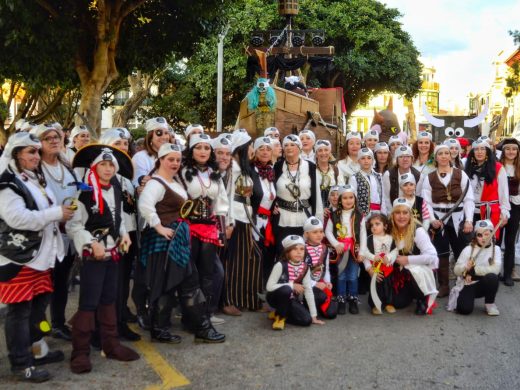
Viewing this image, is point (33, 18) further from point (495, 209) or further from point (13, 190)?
point (495, 209)

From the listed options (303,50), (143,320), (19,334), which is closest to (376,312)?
(143,320)

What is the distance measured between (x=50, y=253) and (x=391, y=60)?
26.6 m

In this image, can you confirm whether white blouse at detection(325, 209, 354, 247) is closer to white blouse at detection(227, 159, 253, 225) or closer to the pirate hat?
white blouse at detection(227, 159, 253, 225)

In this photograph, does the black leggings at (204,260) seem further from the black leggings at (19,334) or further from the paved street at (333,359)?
the black leggings at (19,334)

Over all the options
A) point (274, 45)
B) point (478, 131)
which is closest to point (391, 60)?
point (274, 45)

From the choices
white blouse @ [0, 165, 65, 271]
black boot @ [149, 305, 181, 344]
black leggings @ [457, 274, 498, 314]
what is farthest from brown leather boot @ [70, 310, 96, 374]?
black leggings @ [457, 274, 498, 314]

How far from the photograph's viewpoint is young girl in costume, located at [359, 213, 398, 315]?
6.15m

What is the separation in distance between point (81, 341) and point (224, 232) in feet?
5.72

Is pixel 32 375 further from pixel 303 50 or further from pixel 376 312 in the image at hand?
pixel 303 50

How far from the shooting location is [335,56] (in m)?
27.7

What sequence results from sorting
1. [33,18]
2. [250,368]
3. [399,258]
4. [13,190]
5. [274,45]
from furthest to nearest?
1. [274,45]
2. [33,18]
3. [399,258]
4. [250,368]
5. [13,190]

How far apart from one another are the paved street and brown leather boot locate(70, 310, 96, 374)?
0.22 ft

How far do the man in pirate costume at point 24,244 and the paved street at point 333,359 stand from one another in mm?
291

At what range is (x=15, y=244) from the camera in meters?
4.05
